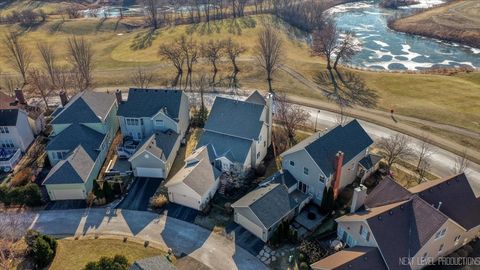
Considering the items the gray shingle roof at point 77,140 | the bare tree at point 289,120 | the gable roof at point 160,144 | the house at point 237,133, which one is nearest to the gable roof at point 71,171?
the gray shingle roof at point 77,140

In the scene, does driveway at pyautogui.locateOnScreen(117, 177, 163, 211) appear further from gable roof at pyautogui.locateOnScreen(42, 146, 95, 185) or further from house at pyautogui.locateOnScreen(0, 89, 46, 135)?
house at pyautogui.locateOnScreen(0, 89, 46, 135)

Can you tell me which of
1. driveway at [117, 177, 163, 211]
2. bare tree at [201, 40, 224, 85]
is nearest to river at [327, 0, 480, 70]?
bare tree at [201, 40, 224, 85]

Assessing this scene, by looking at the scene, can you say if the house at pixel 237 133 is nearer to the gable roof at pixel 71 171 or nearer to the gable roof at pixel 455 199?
the gable roof at pixel 71 171

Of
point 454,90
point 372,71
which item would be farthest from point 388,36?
point 454,90

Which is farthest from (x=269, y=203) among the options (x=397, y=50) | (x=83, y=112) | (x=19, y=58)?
→ (x=397, y=50)

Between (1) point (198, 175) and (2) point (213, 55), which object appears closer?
(1) point (198, 175)

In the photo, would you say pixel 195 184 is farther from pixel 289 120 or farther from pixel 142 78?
pixel 142 78

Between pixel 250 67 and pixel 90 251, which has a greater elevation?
pixel 250 67
